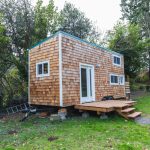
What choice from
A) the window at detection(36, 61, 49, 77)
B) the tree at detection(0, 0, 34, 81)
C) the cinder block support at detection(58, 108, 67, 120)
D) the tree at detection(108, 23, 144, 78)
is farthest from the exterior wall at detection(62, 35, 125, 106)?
the tree at detection(108, 23, 144, 78)

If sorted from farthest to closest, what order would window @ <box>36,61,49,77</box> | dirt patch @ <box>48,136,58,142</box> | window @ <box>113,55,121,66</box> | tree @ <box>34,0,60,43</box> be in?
1. window @ <box>113,55,121,66</box>
2. tree @ <box>34,0,60,43</box>
3. window @ <box>36,61,49,77</box>
4. dirt patch @ <box>48,136,58,142</box>

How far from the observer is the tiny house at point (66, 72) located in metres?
8.33

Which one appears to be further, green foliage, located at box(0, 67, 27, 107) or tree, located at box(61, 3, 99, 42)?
tree, located at box(61, 3, 99, 42)

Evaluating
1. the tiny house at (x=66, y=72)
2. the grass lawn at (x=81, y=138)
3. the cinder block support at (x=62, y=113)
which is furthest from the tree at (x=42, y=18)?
the grass lawn at (x=81, y=138)

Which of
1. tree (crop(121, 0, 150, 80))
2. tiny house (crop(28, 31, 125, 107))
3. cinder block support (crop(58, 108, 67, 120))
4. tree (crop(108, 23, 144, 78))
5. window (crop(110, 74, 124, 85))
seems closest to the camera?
cinder block support (crop(58, 108, 67, 120))

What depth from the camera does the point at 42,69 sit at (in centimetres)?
930

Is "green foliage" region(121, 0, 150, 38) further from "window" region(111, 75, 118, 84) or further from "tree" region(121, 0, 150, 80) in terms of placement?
"window" region(111, 75, 118, 84)

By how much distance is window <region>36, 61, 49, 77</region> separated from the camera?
8977 millimetres

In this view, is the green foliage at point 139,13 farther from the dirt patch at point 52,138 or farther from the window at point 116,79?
the dirt patch at point 52,138

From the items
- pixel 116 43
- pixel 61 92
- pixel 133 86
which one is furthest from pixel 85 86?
pixel 133 86

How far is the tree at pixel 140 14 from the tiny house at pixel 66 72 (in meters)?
14.6

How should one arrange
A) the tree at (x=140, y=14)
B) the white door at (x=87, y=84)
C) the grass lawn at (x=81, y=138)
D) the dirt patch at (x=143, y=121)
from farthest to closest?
1. the tree at (x=140, y=14)
2. the white door at (x=87, y=84)
3. the dirt patch at (x=143, y=121)
4. the grass lawn at (x=81, y=138)

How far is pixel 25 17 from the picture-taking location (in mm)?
12508

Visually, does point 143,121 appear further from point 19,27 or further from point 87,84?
point 19,27
